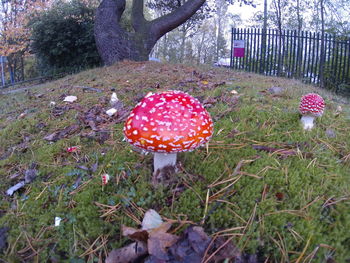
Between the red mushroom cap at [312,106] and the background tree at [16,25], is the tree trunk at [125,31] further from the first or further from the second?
the background tree at [16,25]

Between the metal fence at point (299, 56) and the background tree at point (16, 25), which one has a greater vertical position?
the background tree at point (16, 25)

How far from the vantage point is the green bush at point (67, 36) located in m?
9.85

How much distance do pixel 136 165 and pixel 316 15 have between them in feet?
67.5

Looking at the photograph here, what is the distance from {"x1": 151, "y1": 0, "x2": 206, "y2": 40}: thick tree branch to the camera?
773cm

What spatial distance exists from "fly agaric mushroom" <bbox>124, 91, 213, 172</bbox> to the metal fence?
874 centimetres

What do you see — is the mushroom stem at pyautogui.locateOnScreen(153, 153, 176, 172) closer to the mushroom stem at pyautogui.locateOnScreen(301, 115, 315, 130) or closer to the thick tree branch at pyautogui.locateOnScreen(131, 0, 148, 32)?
the mushroom stem at pyautogui.locateOnScreen(301, 115, 315, 130)

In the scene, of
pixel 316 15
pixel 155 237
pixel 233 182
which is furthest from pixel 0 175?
pixel 316 15

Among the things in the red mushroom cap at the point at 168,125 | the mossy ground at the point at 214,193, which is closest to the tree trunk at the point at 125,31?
the mossy ground at the point at 214,193

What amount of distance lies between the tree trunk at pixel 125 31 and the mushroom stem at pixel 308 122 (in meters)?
6.36

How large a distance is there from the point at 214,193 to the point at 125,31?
23.8 feet

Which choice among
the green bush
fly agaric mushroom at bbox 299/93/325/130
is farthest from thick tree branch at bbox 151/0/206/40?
fly agaric mushroom at bbox 299/93/325/130

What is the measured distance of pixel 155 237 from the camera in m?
1.36

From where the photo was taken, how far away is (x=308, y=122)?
246 cm

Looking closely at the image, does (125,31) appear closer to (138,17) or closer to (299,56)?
(138,17)
